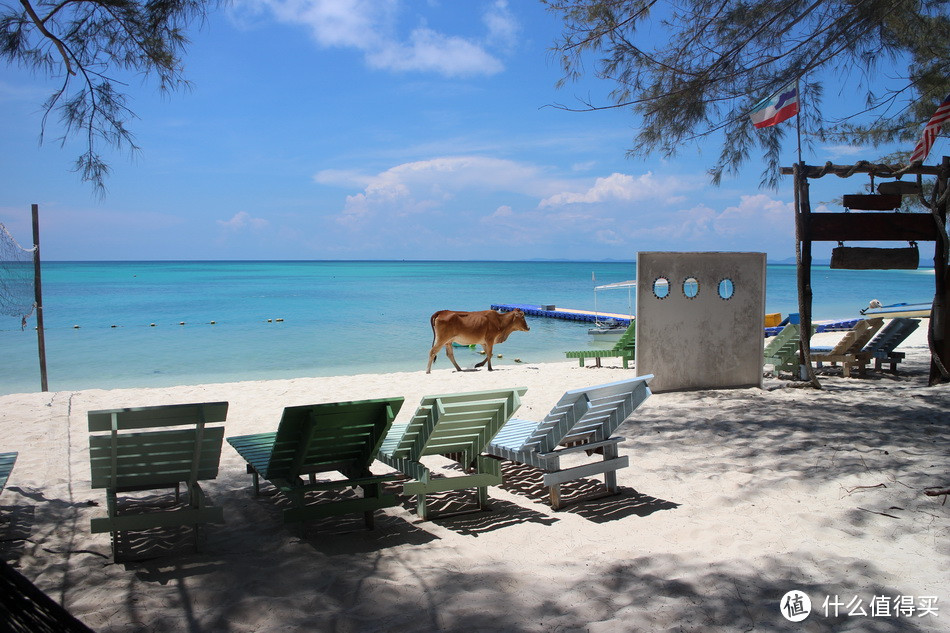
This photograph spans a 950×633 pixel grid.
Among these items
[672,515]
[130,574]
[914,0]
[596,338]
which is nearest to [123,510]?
[130,574]

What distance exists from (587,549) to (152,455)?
246 cm

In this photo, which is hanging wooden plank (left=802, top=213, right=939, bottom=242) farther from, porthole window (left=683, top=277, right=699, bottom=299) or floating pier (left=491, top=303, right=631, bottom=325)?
floating pier (left=491, top=303, right=631, bottom=325)

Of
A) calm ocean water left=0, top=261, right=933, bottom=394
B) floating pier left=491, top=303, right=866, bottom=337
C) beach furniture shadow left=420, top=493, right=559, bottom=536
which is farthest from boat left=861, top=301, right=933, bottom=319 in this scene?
beach furniture shadow left=420, top=493, right=559, bottom=536

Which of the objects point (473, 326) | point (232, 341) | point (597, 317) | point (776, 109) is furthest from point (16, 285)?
point (597, 317)

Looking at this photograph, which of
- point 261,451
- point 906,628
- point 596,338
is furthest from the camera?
point 596,338

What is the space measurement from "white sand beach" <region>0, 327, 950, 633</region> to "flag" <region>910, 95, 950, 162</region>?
9.73 ft

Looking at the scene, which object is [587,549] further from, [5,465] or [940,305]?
[940,305]

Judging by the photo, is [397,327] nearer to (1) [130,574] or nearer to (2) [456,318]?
(2) [456,318]

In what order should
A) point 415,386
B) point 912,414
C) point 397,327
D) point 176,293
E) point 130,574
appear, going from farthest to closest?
point 176,293 < point 397,327 < point 415,386 < point 912,414 < point 130,574

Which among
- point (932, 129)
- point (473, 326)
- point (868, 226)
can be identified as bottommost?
point (473, 326)

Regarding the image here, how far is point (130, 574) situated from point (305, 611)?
1.11 m

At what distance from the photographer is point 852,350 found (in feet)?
32.9

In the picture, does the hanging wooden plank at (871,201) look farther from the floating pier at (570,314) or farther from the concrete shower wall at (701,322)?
the floating pier at (570,314)

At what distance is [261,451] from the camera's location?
4.81 m
